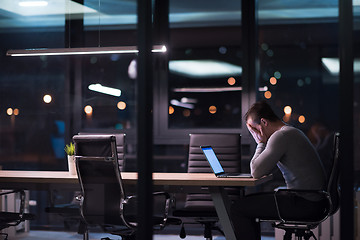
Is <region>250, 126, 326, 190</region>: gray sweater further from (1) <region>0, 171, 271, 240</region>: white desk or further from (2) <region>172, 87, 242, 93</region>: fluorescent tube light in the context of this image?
(2) <region>172, 87, 242, 93</region>: fluorescent tube light

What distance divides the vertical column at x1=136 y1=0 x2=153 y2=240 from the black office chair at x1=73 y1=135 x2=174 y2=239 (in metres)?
1.55

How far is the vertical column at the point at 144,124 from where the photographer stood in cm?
245

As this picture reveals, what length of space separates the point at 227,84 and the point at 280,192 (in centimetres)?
302

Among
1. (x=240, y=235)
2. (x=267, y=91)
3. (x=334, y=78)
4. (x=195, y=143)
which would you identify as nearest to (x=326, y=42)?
(x=334, y=78)

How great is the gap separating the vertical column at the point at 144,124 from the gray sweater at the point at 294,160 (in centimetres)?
179

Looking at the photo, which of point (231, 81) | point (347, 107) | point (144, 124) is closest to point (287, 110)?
point (231, 81)

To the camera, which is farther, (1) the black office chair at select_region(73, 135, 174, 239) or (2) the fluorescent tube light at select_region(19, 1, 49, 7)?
(2) the fluorescent tube light at select_region(19, 1, 49, 7)

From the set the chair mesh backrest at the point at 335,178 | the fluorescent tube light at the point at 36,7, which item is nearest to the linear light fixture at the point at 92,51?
the chair mesh backrest at the point at 335,178

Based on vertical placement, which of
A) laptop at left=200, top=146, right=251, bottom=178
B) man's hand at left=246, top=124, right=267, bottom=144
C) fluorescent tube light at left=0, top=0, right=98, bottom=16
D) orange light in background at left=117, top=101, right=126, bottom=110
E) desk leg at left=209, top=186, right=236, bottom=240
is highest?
fluorescent tube light at left=0, top=0, right=98, bottom=16

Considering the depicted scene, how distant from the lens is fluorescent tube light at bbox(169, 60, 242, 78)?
688 cm

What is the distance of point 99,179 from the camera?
4117 millimetres

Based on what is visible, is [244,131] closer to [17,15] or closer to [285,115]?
[285,115]

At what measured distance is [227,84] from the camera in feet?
22.6

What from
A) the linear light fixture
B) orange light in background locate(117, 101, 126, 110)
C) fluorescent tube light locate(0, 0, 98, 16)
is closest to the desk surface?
the linear light fixture
